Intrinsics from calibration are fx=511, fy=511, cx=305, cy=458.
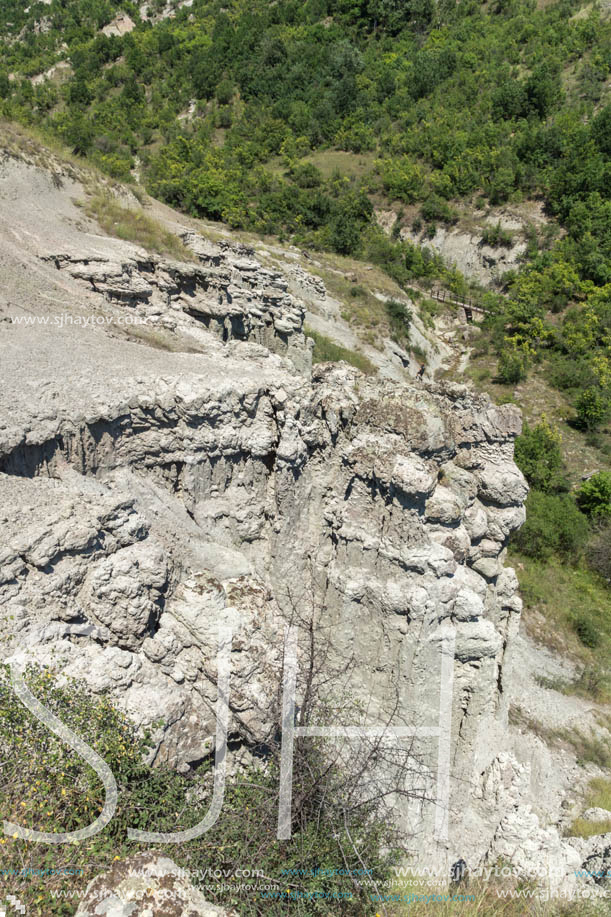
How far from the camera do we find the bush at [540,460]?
80.1ft

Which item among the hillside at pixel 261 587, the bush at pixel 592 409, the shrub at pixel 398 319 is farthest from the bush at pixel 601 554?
the shrub at pixel 398 319

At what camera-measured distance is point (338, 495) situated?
319 inches

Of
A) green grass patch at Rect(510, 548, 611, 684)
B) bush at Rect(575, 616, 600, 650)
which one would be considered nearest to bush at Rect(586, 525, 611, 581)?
green grass patch at Rect(510, 548, 611, 684)

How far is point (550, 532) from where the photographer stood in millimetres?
21344

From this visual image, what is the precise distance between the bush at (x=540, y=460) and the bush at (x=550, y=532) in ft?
7.14

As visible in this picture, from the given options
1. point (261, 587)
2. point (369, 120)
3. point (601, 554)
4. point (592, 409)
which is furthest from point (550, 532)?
point (369, 120)

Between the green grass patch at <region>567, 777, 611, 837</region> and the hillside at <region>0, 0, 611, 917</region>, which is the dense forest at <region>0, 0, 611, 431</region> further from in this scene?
the green grass patch at <region>567, 777, 611, 837</region>

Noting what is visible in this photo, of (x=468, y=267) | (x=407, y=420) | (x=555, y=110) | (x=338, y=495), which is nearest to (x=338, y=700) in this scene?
(x=338, y=495)

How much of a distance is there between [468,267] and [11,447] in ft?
163

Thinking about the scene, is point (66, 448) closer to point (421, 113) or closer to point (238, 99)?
point (421, 113)

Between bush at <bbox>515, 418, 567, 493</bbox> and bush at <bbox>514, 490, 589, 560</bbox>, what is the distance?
218cm

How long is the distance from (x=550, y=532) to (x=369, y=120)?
188 ft

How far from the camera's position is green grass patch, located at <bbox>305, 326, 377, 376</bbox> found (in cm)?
2667

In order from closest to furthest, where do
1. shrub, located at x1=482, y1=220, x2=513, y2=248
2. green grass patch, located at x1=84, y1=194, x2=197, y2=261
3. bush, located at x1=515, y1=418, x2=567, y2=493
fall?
green grass patch, located at x1=84, y1=194, x2=197, y2=261 < bush, located at x1=515, y1=418, x2=567, y2=493 < shrub, located at x1=482, y1=220, x2=513, y2=248
